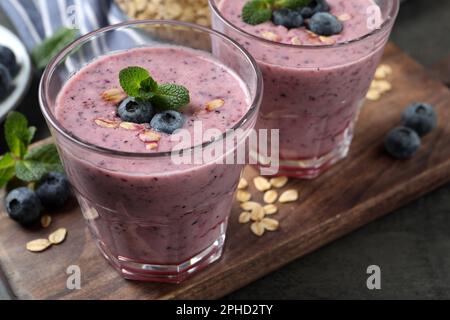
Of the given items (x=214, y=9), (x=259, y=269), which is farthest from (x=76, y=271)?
(x=214, y=9)

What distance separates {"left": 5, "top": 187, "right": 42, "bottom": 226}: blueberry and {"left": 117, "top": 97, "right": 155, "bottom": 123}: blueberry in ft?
1.63

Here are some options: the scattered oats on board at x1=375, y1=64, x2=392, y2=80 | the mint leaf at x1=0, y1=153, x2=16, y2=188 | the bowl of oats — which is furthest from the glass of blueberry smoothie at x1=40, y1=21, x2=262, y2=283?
the scattered oats on board at x1=375, y1=64, x2=392, y2=80

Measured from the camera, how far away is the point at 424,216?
2.27 meters

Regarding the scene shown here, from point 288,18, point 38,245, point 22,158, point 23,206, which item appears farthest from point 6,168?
point 288,18

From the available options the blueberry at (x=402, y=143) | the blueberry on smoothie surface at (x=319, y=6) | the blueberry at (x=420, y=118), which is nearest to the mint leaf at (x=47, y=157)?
the blueberry on smoothie surface at (x=319, y=6)

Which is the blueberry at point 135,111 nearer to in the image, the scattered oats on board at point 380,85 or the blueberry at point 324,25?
the blueberry at point 324,25

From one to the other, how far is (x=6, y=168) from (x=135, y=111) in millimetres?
618

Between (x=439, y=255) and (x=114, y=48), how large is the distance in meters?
1.15

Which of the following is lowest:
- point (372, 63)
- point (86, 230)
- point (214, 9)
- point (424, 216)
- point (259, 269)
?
point (424, 216)

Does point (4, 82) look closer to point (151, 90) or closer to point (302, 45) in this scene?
point (151, 90)

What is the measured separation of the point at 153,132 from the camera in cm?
165

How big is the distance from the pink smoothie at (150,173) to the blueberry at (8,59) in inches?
31.7

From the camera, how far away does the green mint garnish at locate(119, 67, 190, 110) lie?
1.70 metres
